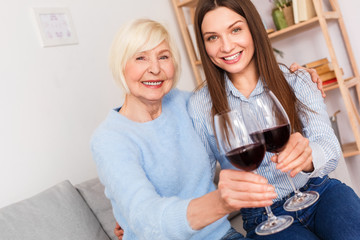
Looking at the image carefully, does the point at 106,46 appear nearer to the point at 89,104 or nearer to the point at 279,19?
the point at 89,104

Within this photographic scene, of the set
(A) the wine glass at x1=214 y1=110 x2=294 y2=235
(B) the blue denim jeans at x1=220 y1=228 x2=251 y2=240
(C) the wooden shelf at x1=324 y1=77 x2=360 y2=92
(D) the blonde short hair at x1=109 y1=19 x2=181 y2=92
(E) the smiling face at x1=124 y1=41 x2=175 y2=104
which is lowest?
(B) the blue denim jeans at x1=220 y1=228 x2=251 y2=240

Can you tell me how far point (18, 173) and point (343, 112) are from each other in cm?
226

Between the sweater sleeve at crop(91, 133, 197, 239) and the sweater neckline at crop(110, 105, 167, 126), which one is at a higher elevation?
the sweater neckline at crop(110, 105, 167, 126)

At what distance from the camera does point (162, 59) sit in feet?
5.07

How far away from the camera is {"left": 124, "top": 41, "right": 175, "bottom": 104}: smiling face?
1.48 metres

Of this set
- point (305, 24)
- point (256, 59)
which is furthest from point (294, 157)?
point (305, 24)

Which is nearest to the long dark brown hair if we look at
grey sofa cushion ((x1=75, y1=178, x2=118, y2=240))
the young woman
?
the young woman

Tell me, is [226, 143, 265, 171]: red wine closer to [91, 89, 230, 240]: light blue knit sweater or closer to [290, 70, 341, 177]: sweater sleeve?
[91, 89, 230, 240]: light blue knit sweater

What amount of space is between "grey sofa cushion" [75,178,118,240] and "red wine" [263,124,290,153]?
3.66ft

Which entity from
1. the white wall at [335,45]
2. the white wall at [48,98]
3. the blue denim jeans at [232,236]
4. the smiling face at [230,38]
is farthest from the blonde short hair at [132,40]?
the white wall at [335,45]

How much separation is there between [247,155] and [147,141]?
0.58 meters

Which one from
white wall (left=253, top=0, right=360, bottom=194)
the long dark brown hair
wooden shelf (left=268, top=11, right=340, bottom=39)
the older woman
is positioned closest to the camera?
the older woman

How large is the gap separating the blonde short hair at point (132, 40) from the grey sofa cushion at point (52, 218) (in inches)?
26.1

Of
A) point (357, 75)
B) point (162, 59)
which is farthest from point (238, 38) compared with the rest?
point (357, 75)
